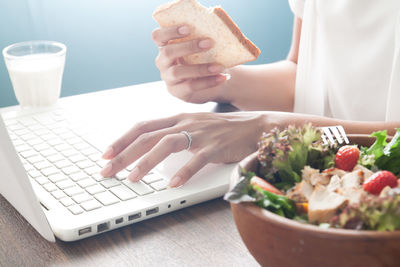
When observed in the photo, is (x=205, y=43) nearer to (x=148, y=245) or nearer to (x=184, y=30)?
(x=184, y=30)

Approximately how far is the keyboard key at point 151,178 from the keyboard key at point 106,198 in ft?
0.22

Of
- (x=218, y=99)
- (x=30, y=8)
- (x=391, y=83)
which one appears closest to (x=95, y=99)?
(x=218, y=99)

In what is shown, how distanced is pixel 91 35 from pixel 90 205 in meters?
1.85

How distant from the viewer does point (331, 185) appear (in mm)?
472

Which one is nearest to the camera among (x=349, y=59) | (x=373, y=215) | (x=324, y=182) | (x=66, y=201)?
(x=373, y=215)

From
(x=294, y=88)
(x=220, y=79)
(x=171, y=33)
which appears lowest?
(x=294, y=88)

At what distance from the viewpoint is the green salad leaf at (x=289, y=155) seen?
1.68ft

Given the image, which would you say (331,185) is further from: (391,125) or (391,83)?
(391,83)

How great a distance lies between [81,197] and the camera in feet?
2.34

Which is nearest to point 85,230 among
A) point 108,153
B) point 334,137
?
point 108,153

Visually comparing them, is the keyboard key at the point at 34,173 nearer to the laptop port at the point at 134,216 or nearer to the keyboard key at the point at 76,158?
the keyboard key at the point at 76,158

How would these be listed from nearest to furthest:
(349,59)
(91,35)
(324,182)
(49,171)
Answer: (324,182) < (49,171) < (349,59) < (91,35)

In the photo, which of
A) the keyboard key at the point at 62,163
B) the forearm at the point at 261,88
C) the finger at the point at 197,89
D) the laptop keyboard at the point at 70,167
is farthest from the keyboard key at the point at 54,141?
the forearm at the point at 261,88

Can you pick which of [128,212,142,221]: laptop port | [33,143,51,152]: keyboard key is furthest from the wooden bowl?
[33,143,51,152]: keyboard key
